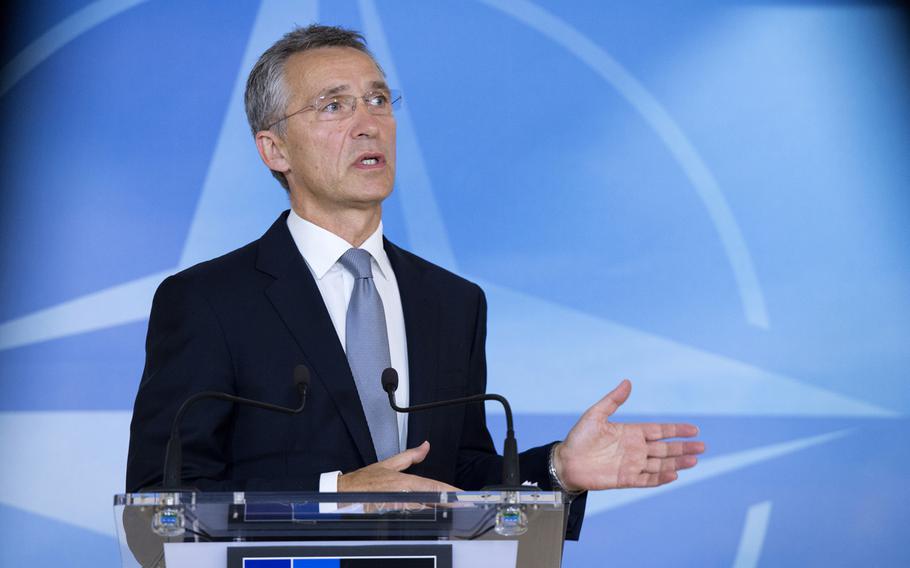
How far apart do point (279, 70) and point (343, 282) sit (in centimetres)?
51

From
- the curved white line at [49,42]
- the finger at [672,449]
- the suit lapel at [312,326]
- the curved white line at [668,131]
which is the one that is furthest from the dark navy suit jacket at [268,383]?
the curved white line at [49,42]

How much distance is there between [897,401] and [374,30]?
80.5 inches

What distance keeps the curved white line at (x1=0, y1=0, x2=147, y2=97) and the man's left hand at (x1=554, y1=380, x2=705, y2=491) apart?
8.01 feet

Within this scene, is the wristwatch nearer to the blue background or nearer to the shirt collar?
the shirt collar

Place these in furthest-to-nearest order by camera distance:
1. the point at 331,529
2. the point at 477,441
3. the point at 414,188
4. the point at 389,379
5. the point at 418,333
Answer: the point at 414,188, the point at 477,441, the point at 418,333, the point at 389,379, the point at 331,529

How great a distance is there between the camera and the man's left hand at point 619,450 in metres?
2.01

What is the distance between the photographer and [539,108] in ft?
12.4

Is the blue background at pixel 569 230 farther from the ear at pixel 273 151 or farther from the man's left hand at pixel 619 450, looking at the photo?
the man's left hand at pixel 619 450

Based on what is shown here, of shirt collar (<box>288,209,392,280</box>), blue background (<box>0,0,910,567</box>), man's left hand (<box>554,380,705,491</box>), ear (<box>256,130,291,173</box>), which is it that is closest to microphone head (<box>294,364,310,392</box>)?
man's left hand (<box>554,380,705,491</box>)

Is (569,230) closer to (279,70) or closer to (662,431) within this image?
(279,70)

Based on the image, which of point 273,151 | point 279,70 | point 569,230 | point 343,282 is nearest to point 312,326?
point 343,282

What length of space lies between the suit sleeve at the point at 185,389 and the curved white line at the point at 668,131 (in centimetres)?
188

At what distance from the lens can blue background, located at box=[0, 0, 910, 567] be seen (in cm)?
360

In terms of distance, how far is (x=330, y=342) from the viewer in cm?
230
